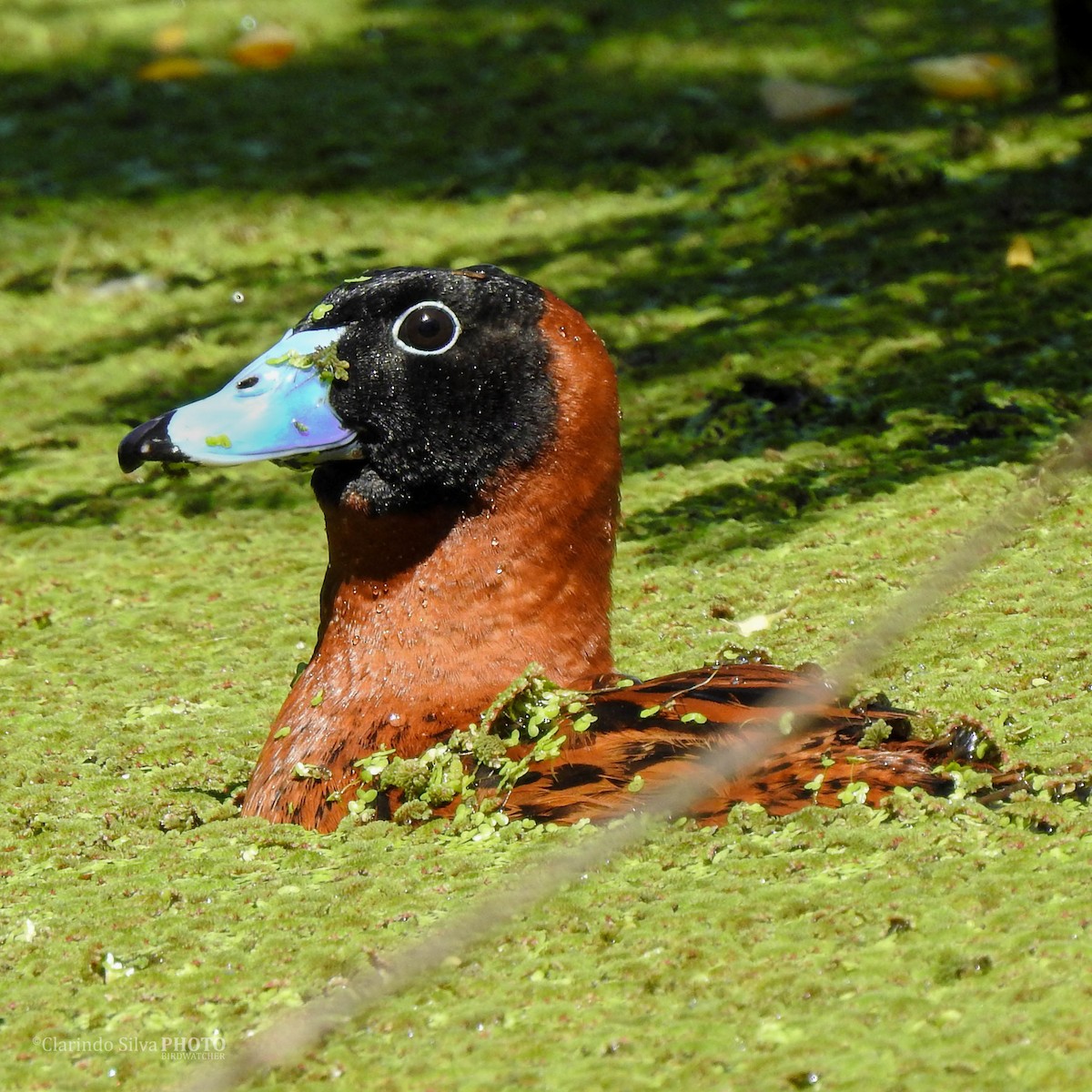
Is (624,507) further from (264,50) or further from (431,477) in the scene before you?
(264,50)

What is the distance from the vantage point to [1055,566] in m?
5.80

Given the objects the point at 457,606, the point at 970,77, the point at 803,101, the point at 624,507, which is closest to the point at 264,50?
the point at 803,101

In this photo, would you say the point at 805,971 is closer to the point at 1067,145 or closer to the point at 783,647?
the point at 783,647

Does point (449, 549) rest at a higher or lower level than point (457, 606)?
higher

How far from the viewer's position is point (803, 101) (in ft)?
37.4

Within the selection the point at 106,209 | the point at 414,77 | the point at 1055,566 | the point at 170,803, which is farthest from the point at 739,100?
the point at 170,803

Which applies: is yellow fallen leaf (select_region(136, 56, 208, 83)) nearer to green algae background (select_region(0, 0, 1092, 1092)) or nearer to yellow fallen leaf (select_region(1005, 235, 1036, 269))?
green algae background (select_region(0, 0, 1092, 1092))

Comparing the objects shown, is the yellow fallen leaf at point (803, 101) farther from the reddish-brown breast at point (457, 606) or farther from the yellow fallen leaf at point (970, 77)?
the reddish-brown breast at point (457, 606)

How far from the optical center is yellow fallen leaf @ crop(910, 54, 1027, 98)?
1130 centimetres

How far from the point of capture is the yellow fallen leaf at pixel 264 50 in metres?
13.0

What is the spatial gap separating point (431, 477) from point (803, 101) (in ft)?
25.0

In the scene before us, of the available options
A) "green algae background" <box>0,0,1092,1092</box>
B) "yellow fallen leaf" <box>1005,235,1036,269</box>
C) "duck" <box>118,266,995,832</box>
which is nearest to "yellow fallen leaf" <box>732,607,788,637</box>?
"green algae background" <box>0,0,1092,1092</box>

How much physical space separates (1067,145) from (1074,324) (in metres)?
2.63

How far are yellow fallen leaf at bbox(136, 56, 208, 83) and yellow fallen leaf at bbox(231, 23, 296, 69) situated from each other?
297 mm
